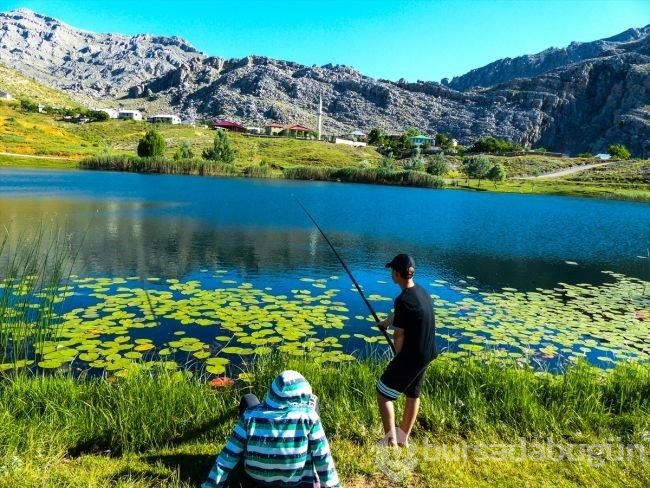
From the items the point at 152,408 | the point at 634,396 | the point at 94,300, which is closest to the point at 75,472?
the point at 152,408

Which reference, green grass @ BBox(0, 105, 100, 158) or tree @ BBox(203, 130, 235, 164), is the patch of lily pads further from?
green grass @ BBox(0, 105, 100, 158)

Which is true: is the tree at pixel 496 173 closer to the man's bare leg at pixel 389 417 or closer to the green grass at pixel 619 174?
the green grass at pixel 619 174

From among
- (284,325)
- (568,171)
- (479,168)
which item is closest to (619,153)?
(568,171)

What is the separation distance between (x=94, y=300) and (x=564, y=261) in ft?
82.2

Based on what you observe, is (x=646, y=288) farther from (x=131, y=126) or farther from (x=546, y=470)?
(x=131, y=126)

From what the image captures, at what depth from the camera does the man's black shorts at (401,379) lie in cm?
573

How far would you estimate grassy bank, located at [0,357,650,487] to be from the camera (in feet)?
17.4

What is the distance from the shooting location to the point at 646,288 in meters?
20.7

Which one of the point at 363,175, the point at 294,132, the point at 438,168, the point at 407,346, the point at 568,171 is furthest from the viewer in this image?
the point at 294,132

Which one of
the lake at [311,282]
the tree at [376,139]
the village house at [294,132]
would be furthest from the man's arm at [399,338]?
the village house at [294,132]

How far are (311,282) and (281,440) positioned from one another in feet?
46.7

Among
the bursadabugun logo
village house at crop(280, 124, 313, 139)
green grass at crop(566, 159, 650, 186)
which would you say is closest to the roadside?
green grass at crop(566, 159, 650, 186)

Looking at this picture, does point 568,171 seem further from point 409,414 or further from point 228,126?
point 409,414

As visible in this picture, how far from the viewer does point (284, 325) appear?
12.4 metres
